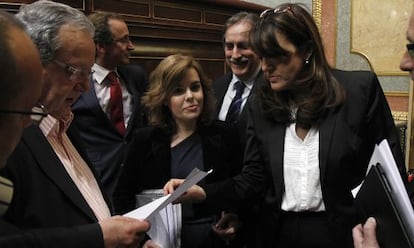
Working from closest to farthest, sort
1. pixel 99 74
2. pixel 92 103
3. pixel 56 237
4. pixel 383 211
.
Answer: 1. pixel 56 237
2. pixel 383 211
3. pixel 92 103
4. pixel 99 74

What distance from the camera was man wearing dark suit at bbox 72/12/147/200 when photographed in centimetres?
268

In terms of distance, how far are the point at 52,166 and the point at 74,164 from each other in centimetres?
22

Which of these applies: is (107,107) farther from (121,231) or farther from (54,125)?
(121,231)

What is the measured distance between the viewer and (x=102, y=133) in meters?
2.71

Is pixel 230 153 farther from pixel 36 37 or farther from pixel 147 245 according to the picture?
pixel 36 37

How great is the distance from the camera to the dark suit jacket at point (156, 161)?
1.91 metres

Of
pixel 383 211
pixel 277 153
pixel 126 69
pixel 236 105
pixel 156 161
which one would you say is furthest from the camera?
pixel 126 69

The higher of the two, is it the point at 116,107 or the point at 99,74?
the point at 99,74

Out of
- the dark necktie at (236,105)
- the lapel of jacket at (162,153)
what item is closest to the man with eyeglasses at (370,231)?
the lapel of jacket at (162,153)

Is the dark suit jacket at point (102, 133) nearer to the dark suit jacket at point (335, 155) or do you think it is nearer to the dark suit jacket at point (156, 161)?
the dark suit jacket at point (156, 161)

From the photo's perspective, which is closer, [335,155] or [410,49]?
[410,49]

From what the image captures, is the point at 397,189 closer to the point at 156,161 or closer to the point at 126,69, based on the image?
the point at 156,161

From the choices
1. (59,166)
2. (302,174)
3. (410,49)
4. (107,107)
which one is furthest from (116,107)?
(410,49)

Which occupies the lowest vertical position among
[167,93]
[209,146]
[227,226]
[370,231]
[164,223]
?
[227,226]
